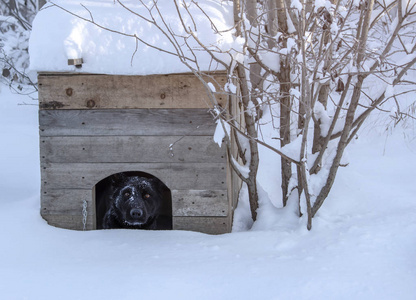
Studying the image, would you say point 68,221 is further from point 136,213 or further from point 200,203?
point 200,203

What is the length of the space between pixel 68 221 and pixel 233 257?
1.42m

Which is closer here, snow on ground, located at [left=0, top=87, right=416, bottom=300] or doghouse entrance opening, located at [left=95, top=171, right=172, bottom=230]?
snow on ground, located at [left=0, top=87, right=416, bottom=300]

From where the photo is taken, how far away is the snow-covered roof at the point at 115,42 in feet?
11.1

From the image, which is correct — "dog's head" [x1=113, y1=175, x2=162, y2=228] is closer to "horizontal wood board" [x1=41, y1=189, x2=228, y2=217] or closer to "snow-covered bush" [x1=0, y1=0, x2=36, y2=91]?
"horizontal wood board" [x1=41, y1=189, x2=228, y2=217]

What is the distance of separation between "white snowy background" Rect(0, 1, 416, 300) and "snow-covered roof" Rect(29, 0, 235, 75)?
0.5 inches

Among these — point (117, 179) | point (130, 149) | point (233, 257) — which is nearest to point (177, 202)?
point (130, 149)

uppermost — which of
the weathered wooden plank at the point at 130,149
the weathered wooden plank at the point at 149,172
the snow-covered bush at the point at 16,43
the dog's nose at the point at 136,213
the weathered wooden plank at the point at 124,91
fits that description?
the snow-covered bush at the point at 16,43

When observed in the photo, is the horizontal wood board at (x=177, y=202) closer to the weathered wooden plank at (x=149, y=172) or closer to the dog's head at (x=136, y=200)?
the weathered wooden plank at (x=149, y=172)

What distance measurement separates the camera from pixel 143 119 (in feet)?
11.6

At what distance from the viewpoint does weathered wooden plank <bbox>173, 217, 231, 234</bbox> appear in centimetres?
359

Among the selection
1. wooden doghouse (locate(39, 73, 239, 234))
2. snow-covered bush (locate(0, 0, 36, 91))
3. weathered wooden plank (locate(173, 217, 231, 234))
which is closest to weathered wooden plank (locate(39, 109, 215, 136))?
wooden doghouse (locate(39, 73, 239, 234))

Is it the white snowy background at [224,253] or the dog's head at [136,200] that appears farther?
the dog's head at [136,200]

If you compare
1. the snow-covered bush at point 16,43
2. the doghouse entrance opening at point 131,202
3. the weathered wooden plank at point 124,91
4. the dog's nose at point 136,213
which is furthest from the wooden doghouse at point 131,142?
the snow-covered bush at point 16,43

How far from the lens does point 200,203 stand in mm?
3600
